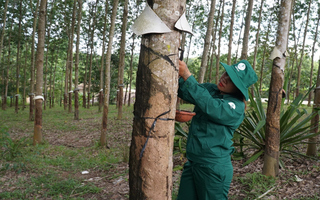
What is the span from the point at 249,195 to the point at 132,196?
2228 millimetres

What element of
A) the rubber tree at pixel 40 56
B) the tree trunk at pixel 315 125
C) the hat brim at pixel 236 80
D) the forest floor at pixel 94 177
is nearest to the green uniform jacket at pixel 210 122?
the hat brim at pixel 236 80

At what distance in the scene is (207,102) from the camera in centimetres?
176

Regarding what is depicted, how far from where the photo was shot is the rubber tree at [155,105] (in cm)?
153

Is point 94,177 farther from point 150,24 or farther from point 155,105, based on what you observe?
point 150,24

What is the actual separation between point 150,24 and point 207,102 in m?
0.69

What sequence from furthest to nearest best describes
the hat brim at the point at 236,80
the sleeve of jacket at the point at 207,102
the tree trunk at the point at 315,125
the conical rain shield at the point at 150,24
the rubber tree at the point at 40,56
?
the rubber tree at the point at 40,56
the tree trunk at the point at 315,125
the hat brim at the point at 236,80
the sleeve of jacket at the point at 207,102
the conical rain shield at the point at 150,24

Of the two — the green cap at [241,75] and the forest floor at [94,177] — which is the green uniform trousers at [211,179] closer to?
the green cap at [241,75]

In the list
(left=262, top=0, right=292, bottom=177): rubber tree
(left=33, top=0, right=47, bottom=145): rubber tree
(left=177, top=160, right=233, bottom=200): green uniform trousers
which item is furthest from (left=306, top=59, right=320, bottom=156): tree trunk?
(left=33, top=0, right=47, bottom=145): rubber tree

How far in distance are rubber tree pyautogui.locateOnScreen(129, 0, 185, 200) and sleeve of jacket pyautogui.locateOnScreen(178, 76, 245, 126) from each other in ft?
0.65

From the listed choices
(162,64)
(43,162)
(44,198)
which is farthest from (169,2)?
(43,162)

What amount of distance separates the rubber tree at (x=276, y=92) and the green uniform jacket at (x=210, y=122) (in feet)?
5.67

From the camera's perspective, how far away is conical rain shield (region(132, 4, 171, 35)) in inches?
59.0

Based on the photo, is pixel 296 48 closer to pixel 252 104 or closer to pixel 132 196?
pixel 252 104

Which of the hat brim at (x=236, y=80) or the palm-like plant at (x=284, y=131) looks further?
the palm-like plant at (x=284, y=131)
